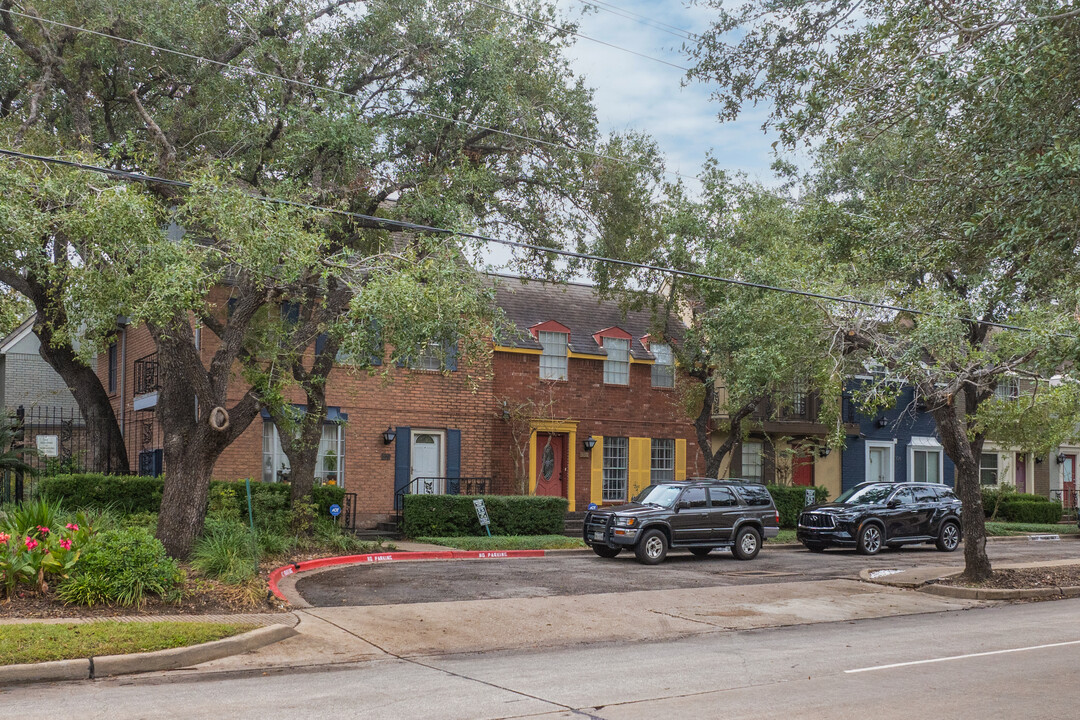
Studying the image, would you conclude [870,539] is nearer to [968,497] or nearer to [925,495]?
[925,495]

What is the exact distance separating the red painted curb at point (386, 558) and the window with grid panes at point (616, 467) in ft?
26.3

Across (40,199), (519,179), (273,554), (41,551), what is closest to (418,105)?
(519,179)

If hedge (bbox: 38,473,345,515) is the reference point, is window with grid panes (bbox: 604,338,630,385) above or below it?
above

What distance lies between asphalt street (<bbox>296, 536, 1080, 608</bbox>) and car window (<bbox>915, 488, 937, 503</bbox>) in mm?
1316

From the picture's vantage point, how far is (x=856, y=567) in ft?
66.3

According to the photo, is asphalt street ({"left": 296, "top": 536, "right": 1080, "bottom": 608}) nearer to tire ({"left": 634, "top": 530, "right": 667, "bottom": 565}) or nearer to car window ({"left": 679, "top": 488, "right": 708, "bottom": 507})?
tire ({"left": 634, "top": 530, "right": 667, "bottom": 565})

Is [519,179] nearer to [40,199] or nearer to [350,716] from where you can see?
[40,199]

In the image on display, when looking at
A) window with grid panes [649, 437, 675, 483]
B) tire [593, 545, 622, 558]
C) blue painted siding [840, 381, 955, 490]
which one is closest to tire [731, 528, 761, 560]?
tire [593, 545, 622, 558]

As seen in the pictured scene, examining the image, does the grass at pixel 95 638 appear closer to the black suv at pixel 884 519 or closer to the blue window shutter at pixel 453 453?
the blue window shutter at pixel 453 453

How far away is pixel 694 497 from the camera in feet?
67.0

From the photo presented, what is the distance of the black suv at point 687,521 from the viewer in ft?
64.6

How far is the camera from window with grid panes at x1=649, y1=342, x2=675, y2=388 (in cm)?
3047

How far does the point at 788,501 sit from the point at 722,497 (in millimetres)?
9296

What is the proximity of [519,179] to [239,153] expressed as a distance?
5.47 m
